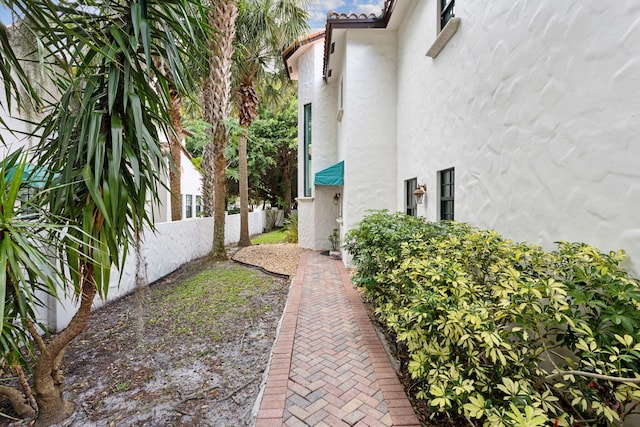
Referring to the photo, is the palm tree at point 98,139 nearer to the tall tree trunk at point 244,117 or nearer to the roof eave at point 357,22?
the roof eave at point 357,22

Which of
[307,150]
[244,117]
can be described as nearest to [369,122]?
[307,150]

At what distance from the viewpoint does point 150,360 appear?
15.2ft

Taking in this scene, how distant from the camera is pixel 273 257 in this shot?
491 inches

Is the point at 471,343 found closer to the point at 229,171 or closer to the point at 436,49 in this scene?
the point at 436,49

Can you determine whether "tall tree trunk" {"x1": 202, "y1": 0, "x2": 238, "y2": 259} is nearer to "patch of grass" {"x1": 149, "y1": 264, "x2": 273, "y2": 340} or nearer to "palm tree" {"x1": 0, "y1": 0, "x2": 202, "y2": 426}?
"patch of grass" {"x1": 149, "y1": 264, "x2": 273, "y2": 340}

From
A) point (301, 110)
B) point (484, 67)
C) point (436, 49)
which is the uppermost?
point (301, 110)

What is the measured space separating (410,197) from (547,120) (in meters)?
6.03

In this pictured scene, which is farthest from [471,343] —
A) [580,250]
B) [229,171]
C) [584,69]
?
[229,171]

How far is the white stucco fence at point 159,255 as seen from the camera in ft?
18.7

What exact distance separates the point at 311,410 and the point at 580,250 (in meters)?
3.13

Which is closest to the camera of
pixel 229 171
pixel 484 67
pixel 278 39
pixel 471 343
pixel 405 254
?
pixel 471 343

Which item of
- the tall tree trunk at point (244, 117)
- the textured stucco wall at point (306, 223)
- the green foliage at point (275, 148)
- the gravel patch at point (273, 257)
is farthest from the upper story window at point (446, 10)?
the green foliage at point (275, 148)

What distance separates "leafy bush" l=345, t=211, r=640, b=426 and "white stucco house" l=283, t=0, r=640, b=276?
44 cm

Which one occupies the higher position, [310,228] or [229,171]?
[229,171]
